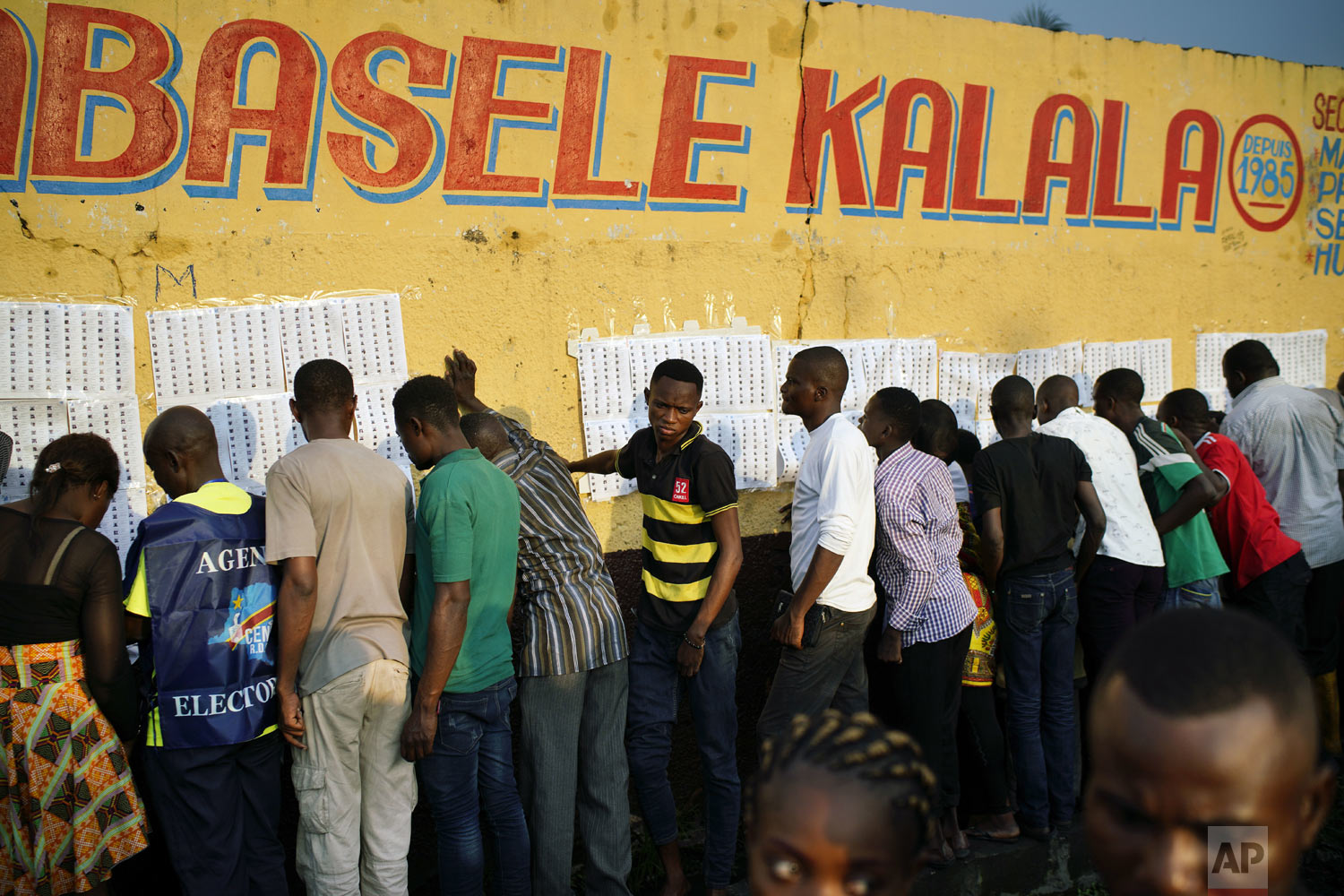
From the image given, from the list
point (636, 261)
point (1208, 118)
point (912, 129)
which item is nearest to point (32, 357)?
point (636, 261)

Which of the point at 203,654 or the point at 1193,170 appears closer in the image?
the point at 203,654

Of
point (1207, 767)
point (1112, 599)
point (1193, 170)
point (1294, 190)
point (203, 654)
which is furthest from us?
point (1294, 190)

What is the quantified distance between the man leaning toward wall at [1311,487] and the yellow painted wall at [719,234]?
0.72 m

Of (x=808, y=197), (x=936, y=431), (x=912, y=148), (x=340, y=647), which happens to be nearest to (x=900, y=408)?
(x=936, y=431)

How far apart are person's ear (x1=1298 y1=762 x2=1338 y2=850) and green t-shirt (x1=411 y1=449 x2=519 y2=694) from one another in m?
2.27

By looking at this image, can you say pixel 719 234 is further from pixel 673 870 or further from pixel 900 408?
pixel 673 870

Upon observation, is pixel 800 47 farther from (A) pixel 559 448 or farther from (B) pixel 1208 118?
(B) pixel 1208 118

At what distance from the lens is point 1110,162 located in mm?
5438

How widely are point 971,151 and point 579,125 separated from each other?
2.24 metres

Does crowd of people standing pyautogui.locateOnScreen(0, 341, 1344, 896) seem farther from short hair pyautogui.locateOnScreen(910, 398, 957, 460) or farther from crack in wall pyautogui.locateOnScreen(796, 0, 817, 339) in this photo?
crack in wall pyautogui.locateOnScreen(796, 0, 817, 339)

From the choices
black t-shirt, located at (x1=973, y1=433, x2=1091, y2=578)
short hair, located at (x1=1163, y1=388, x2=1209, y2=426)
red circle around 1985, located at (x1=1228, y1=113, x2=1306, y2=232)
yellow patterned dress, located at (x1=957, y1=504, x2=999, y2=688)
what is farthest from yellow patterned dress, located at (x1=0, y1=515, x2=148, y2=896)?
red circle around 1985, located at (x1=1228, y1=113, x2=1306, y2=232)

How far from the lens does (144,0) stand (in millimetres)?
3285

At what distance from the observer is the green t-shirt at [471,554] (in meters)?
2.96

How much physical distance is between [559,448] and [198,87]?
75.3 inches
